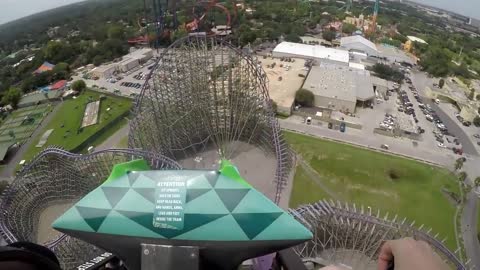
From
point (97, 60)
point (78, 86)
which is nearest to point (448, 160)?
point (78, 86)

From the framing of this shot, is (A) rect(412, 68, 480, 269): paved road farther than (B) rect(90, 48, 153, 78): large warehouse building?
No

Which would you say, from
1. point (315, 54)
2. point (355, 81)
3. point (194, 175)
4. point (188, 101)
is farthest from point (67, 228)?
point (315, 54)

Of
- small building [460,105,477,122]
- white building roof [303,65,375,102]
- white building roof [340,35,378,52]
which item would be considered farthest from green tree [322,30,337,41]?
small building [460,105,477,122]

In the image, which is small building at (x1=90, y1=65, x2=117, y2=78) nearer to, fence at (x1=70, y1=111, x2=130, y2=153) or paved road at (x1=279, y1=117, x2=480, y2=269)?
fence at (x1=70, y1=111, x2=130, y2=153)

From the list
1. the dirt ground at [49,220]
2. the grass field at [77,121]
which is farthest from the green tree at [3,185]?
the dirt ground at [49,220]

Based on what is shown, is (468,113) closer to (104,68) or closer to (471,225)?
(471,225)
